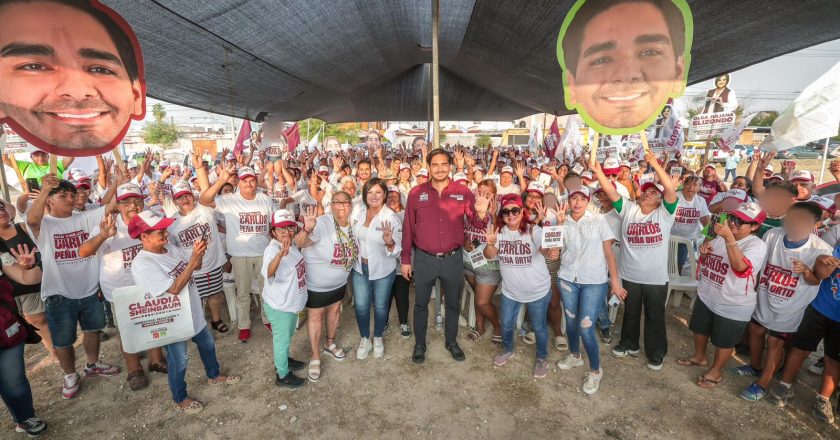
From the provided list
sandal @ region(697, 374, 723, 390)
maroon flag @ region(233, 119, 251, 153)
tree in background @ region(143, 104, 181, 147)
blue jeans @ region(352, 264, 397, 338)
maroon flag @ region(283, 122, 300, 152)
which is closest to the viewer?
sandal @ region(697, 374, 723, 390)

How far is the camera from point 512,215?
11.2 ft

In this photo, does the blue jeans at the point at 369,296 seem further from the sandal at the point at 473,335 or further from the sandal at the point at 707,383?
the sandal at the point at 707,383

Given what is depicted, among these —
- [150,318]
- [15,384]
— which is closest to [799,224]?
[150,318]

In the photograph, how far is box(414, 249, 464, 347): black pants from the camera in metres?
3.64

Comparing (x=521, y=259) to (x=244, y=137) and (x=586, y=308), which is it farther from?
(x=244, y=137)

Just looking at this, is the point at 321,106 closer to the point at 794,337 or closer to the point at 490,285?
the point at 490,285

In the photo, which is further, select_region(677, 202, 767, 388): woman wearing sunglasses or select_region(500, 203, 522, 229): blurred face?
select_region(500, 203, 522, 229): blurred face

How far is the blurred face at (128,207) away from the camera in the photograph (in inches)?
139

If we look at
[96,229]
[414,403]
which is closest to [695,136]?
[414,403]

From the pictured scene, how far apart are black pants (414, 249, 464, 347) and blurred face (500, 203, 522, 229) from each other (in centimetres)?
62

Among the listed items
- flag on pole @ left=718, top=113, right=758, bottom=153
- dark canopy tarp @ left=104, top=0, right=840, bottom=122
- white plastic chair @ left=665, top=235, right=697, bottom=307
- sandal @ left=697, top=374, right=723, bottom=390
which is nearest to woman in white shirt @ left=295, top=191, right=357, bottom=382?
dark canopy tarp @ left=104, top=0, right=840, bottom=122

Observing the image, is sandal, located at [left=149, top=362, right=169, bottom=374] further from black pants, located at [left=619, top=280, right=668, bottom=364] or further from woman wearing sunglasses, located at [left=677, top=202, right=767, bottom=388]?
woman wearing sunglasses, located at [left=677, top=202, right=767, bottom=388]

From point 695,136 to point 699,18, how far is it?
420cm

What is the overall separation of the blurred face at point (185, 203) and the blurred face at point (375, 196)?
2.19m
